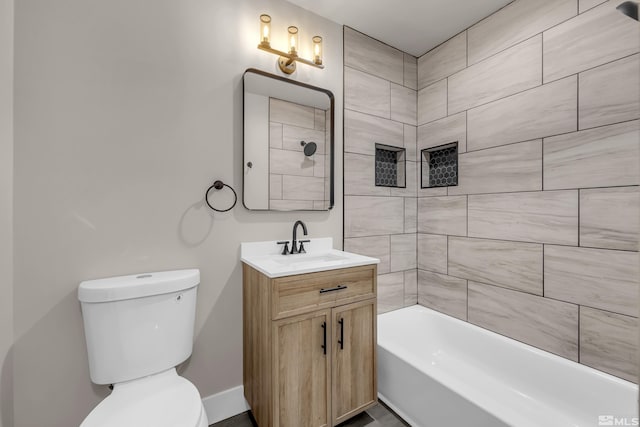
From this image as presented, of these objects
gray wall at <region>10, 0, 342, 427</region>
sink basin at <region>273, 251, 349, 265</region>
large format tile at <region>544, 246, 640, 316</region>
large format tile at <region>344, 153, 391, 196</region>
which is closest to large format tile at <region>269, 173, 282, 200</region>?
gray wall at <region>10, 0, 342, 427</region>

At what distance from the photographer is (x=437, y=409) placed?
150cm

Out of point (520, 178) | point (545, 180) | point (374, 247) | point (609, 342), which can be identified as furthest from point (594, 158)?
point (374, 247)

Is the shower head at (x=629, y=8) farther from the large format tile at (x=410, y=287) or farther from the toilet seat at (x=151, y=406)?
the large format tile at (x=410, y=287)

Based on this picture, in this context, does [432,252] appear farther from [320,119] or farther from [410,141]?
[320,119]

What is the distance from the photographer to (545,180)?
1746 mm

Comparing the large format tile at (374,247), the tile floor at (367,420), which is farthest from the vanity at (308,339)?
the large format tile at (374,247)

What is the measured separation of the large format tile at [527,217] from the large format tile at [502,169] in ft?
0.19

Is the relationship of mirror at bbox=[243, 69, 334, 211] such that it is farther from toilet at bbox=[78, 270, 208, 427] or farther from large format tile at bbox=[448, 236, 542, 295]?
large format tile at bbox=[448, 236, 542, 295]

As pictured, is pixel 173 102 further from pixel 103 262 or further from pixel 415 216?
pixel 415 216

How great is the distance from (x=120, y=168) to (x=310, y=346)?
4.41 feet

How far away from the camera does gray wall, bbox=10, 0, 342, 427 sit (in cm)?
129

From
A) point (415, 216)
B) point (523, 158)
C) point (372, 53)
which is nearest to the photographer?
point (523, 158)

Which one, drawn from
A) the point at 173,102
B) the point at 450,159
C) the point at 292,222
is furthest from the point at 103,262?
the point at 450,159

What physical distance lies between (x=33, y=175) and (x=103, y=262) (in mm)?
488
